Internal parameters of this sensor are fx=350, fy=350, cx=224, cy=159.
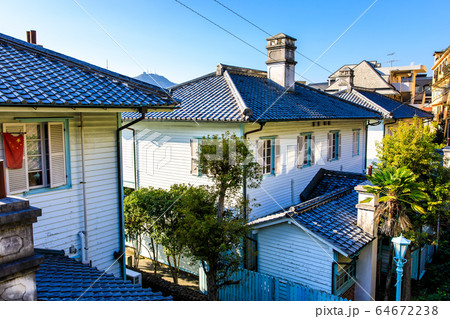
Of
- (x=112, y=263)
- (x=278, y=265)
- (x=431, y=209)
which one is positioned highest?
(x=431, y=209)

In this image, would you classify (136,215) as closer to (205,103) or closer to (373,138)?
(205,103)

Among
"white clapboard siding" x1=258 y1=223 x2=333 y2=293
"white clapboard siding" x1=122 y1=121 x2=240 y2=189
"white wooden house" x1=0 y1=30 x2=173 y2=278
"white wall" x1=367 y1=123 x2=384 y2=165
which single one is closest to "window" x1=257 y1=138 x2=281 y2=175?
"white clapboard siding" x1=122 y1=121 x2=240 y2=189

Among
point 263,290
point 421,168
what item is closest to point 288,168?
point 421,168

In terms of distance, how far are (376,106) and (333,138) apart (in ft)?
28.2

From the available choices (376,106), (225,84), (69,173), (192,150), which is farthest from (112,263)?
(376,106)

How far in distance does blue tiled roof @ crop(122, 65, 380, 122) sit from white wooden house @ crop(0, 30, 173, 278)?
4.19 metres

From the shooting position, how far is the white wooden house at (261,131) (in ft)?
41.3

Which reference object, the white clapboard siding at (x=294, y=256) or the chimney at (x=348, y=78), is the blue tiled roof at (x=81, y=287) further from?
the chimney at (x=348, y=78)

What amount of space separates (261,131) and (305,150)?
3.76 meters

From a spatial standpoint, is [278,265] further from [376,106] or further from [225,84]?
[376,106]

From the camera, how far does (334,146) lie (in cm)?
1864

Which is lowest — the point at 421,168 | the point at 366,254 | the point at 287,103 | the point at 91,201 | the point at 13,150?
the point at 366,254

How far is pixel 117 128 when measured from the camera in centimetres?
888

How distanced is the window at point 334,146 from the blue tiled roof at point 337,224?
20.2 feet
